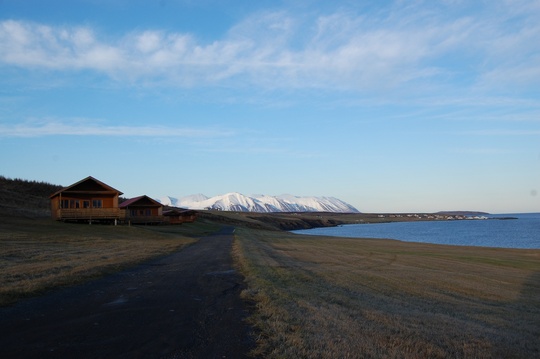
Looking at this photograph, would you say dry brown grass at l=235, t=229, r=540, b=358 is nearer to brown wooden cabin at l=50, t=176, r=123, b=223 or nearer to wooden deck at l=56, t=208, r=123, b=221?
wooden deck at l=56, t=208, r=123, b=221

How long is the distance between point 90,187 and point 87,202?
261 centimetres

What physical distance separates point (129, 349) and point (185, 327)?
1686 millimetres

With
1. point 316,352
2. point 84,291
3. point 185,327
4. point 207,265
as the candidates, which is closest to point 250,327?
point 185,327

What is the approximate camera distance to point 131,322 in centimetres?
950

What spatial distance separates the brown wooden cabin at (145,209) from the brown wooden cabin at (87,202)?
806 centimetres

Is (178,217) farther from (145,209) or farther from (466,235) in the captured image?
(466,235)

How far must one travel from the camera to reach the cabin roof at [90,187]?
53156 mm

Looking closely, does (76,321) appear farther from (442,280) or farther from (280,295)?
(442,280)

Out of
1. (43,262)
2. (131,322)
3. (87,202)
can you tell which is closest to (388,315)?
(131,322)

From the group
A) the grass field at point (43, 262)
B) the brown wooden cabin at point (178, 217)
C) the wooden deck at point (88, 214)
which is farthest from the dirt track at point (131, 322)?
the brown wooden cabin at point (178, 217)

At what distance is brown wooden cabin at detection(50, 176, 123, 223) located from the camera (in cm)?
5106

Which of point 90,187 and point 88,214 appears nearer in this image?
point 88,214

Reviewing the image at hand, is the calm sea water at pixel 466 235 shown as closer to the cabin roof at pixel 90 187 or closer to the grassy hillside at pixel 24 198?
the cabin roof at pixel 90 187

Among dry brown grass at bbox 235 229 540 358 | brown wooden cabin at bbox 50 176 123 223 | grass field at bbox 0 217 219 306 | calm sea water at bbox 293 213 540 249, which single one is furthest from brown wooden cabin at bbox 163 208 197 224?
dry brown grass at bbox 235 229 540 358
